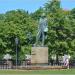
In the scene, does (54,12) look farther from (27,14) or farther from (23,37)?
(27,14)

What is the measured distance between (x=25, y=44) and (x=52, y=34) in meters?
8.43

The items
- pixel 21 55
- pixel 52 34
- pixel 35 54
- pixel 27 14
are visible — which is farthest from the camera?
pixel 27 14

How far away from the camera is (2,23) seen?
230ft

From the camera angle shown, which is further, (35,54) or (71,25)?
(71,25)

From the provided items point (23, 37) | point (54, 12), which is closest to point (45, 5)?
point (54, 12)

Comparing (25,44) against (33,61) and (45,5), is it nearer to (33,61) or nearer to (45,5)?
(45,5)

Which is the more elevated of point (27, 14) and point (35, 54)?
point (27, 14)

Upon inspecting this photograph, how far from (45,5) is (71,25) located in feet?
17.7

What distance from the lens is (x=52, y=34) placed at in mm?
62250

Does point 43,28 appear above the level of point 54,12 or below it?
below

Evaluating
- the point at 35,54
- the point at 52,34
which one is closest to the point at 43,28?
the point at 35,54

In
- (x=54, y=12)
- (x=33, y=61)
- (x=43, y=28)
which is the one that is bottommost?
(x=33, y=61)

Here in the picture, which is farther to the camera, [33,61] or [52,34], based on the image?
[52,34]

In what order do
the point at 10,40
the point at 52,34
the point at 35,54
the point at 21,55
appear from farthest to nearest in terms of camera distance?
1. the point at 21,55
2. the point at 10,40
3. the point at 52,34
4. the point at 35,54
